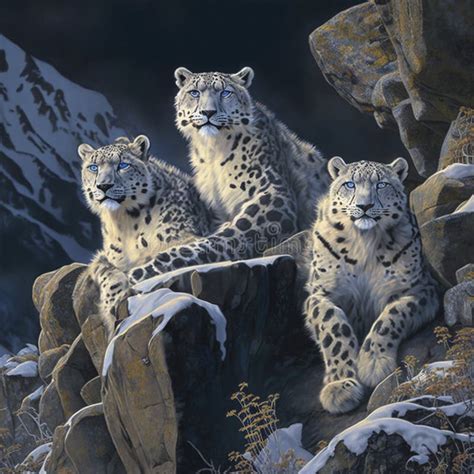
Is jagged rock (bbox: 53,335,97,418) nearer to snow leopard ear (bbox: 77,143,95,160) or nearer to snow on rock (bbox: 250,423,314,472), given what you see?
snow leopard ear (bbox: 77,143,95,160)

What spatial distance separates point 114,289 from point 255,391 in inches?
80.2

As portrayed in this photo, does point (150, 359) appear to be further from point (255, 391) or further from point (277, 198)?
point (277, 198)

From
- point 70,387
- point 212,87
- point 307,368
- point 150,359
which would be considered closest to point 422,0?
point 212,87

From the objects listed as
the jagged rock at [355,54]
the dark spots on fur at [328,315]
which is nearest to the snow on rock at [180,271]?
the dark spots on fur at [328,315]

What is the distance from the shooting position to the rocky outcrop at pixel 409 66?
1423 centimetres

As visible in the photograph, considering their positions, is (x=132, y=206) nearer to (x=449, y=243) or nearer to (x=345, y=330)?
(x=345, y=330)

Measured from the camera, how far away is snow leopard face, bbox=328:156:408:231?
1266 centimetres

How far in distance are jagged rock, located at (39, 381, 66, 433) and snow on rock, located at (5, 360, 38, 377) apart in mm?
3270

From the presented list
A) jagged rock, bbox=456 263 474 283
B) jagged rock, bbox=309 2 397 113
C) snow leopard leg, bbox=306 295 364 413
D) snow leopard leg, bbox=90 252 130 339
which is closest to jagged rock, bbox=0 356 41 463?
snow leopard leg, bbox=90 252 130 339

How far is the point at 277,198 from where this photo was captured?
15219mm

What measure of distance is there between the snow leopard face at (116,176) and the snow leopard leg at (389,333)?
11.9 feet

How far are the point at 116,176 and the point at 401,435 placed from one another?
6053mm

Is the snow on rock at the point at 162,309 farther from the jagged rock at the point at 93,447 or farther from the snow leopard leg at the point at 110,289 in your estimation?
the jagged rock at the point at 93,447

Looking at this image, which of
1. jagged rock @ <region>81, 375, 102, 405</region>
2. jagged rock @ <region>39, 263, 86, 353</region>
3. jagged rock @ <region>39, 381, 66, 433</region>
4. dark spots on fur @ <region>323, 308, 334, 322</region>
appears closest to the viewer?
dark spots on fur @ <region>323, 308, 334, 322</region>
